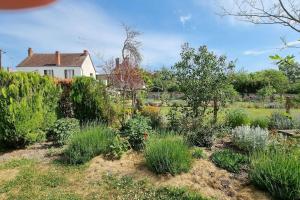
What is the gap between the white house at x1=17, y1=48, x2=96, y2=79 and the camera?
5212 cm

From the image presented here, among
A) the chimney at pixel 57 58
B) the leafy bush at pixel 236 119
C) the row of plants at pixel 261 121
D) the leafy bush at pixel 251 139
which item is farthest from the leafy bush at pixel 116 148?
the chimney at pixel 57 58

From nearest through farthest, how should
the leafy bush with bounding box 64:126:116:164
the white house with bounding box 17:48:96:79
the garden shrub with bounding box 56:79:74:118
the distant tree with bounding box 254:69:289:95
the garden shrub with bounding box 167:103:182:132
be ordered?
the leafy bush with bounding box 64:126:116:164
the garden shrub with bounding box 167:103:182:132
the garden shrub with bounding box 56:79:74:118
the distant tree with bounding box 254:69:289:95
the white house with bounding box 17:48:96:79

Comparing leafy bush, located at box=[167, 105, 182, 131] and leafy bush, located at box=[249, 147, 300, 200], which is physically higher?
leafy bush, located at box=[167, 105, 182, 131]

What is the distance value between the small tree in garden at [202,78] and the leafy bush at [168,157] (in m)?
3.23

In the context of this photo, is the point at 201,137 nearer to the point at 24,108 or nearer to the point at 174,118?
the point at 174,118

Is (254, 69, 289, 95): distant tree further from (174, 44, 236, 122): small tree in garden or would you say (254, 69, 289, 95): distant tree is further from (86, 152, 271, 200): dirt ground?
(86, 152, 271, 200): dirt ground

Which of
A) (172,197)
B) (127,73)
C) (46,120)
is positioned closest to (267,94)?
(127,73)

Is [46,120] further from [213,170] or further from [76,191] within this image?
[213,170]

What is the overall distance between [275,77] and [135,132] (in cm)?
3811

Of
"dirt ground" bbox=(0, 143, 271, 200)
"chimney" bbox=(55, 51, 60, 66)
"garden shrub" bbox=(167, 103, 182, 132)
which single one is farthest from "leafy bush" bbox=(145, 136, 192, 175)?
"chimney" bbox=(55, 51, 60, 66)

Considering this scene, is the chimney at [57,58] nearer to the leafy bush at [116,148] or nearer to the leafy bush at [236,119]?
the leafy bush at [236,119]

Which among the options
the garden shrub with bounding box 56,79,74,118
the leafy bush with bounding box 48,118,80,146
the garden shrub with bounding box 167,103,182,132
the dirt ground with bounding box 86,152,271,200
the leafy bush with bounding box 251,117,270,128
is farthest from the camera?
the leafy bush with bounding box 251,117,270,128

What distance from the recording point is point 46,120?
32.2 ft

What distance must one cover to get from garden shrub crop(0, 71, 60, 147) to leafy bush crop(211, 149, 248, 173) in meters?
5.00
